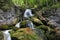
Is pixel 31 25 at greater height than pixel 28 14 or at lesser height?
greater

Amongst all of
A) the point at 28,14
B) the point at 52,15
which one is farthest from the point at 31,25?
the point at 28,14

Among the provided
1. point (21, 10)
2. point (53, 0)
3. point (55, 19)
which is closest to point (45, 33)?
point (55, 19)

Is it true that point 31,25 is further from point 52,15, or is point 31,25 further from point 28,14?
point 28,14

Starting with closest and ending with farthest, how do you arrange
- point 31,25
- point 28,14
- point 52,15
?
point 31,25 → point 52,15 → point 28,14

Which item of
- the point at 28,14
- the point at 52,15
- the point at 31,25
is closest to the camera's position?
the point at 31,25

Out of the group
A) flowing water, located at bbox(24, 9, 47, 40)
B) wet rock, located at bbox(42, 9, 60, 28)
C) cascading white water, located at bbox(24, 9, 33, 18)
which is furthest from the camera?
cascading white water, located at bbox(24, 9, 33, 18)

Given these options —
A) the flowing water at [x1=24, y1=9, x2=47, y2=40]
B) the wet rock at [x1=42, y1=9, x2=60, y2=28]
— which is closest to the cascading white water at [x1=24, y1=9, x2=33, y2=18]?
the flowing water at [x1=24, y1=9, x2=47, y2=40]

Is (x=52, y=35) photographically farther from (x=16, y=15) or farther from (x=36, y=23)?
(x=16, y=15)

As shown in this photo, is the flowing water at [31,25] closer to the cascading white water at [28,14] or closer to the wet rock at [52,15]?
the cascading white water at [28,14]

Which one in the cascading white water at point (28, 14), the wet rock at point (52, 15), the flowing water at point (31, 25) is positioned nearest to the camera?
Answer: the flowing water at point (31, 25)

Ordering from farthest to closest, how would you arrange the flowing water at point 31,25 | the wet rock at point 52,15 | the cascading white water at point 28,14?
1. the cascading white water at point 28,14
2. the wet rock at point 52,15
3. the flowing water at point 31,25

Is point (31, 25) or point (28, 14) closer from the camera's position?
point (31, 25)

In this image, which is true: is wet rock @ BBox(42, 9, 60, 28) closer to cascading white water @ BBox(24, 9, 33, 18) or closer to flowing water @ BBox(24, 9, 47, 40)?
cascading white water @ BBox(24, 9, 33, 18)

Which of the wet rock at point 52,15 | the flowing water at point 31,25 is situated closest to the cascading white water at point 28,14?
the flowing water at point 31,25
